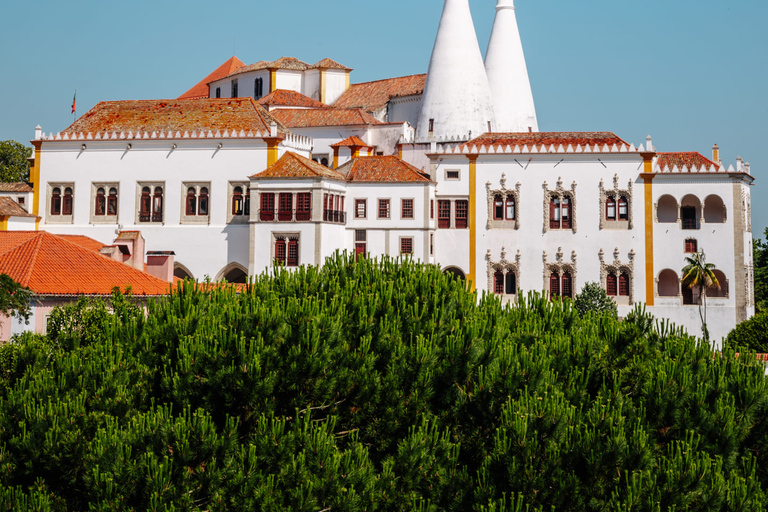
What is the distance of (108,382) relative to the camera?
605 inches

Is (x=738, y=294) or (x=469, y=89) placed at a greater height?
(x=469, y=89)

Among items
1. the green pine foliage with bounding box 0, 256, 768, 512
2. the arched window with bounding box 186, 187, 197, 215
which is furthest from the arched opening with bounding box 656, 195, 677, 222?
the green pine foliage with bounding box 0, 256, 768, 512

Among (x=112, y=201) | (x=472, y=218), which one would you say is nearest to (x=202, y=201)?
(x=112, y=201)

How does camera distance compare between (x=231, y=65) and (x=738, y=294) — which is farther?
(x=231, y=65)

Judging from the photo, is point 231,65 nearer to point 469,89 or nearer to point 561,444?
point 469,89

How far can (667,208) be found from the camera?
46.7 metres

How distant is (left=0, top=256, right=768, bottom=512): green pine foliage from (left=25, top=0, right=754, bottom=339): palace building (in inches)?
1065

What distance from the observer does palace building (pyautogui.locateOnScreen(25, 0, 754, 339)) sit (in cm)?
4538

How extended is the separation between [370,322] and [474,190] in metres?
30.8

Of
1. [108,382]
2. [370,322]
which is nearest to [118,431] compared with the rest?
[108,382]

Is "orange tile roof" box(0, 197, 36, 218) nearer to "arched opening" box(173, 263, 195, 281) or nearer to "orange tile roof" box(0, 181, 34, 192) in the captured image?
"orange tile roof" box(0, 181, 34, 192)

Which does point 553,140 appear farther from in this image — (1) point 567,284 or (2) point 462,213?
(1) point 567,284

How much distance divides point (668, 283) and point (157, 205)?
78.4 feet

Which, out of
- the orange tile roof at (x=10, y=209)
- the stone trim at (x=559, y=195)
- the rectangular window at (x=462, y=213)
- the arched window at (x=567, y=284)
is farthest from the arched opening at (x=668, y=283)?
the orange tile roof at (x=10, y=209)
